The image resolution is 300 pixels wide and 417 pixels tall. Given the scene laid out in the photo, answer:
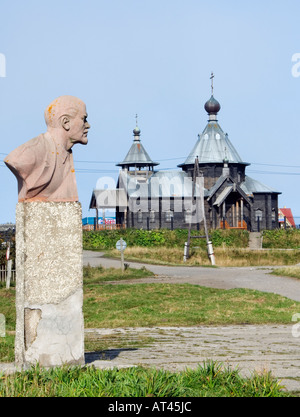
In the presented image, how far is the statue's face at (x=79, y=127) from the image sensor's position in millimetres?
9133

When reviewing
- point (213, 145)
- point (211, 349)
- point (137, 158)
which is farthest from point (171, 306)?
point (137, 158)

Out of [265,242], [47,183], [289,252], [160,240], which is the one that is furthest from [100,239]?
[47,183]

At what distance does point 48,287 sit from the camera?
8664mm

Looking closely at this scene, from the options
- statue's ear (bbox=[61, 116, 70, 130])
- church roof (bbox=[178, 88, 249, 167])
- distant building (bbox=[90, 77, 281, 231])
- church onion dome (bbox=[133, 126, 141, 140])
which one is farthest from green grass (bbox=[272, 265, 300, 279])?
church onion dome (bbox=[133, 126, 141, 140])

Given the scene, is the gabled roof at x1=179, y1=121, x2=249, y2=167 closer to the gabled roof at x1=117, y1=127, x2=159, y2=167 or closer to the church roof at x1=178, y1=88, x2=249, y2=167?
the church roof at x1=178, y1=88, x2=249, y2=167

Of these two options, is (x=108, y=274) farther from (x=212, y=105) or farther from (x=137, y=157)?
(x=212, y=105)

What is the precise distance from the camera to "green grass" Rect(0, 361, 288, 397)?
22.5ft

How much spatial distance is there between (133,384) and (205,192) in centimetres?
5417

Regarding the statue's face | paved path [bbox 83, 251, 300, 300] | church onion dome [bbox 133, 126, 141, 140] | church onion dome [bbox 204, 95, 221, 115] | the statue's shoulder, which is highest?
church onion dome [bbox 204, 95, 221, 115]

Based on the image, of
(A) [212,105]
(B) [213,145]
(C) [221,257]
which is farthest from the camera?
(A) [212,105]

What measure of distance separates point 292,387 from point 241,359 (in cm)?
227

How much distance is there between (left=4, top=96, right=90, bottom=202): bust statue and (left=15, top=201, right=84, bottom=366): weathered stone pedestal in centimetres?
19

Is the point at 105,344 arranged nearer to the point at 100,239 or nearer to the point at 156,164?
the point at 100,239

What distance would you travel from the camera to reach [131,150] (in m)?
66.2
